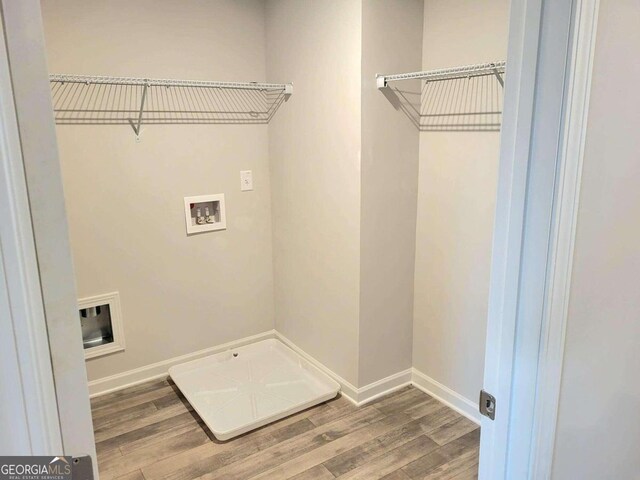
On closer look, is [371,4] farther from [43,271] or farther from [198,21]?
[43,271]

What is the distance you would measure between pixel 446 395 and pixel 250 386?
1.13 metres

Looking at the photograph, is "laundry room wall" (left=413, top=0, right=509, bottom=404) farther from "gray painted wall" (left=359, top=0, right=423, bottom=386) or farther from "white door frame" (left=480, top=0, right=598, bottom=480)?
"white door frame" (left=480, top=0, right=598, bottom=480)

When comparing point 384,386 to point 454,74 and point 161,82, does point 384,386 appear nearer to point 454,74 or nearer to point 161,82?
point 454,74

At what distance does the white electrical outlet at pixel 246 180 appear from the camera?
311 centimetres

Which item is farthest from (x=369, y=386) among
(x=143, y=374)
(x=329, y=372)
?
(x=143, y=374)

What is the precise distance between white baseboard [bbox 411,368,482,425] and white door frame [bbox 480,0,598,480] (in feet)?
5.04

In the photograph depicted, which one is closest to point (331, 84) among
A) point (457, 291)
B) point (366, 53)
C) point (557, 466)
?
point (366, 53)

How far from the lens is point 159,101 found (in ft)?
9.04

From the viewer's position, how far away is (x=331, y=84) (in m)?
2.56

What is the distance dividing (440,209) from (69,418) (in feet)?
7.09

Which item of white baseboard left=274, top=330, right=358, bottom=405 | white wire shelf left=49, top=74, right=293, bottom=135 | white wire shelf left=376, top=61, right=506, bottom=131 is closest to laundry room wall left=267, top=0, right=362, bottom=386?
white baseboard left=274, top=330, right=358, bottom=405

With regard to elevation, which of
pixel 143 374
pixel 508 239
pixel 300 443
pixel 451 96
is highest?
pixel 451 96

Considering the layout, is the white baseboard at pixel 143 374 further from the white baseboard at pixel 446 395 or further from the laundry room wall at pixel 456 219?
the laundry room wall at pixel 456 219

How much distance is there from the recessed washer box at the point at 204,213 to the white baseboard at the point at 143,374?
0.81 m
